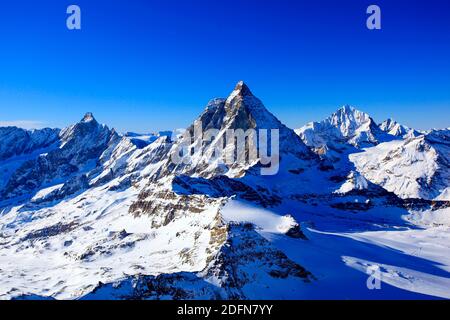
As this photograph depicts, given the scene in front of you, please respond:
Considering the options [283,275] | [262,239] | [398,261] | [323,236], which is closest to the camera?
[283,275]

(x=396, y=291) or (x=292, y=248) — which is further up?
(x=292, y=248)

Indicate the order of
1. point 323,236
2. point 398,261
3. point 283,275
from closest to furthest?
point 283,275 < point 398,261 < point 323,236
